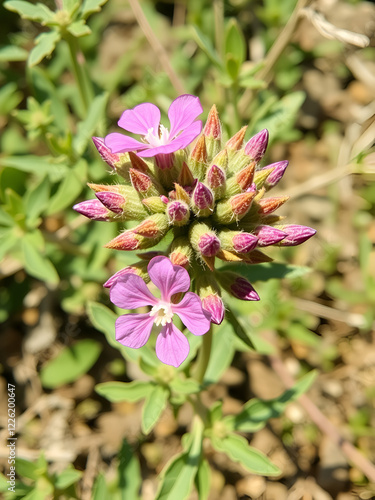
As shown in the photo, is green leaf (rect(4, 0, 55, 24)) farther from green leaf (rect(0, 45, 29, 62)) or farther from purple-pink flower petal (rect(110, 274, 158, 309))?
purple-pink flower petal (rect(110, 274, 158, 309))

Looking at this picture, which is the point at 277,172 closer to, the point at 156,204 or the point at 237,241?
the point at 237,241

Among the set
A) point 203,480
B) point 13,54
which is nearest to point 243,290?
point 203,480

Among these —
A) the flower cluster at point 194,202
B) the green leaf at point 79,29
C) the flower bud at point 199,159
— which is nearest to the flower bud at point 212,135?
the flower cluster at point 194,202

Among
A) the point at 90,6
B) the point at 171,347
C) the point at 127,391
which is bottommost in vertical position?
the point at 127,391

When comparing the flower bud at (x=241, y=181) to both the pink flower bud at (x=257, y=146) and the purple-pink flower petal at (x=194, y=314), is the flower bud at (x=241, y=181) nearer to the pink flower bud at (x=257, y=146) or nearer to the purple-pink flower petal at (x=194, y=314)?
the pink flower bud at (x=257, y=146)

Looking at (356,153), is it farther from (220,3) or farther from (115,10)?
(115,10)

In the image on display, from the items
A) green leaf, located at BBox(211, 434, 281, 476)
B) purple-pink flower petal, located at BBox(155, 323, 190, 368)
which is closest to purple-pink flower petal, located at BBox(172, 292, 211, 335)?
purple-pink flower petal, located at BBox(155, 323, 190, 368)

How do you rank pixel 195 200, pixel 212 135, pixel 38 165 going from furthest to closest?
1. pixel 38 165
2. pixel 212 135
3. pixel 195 200
